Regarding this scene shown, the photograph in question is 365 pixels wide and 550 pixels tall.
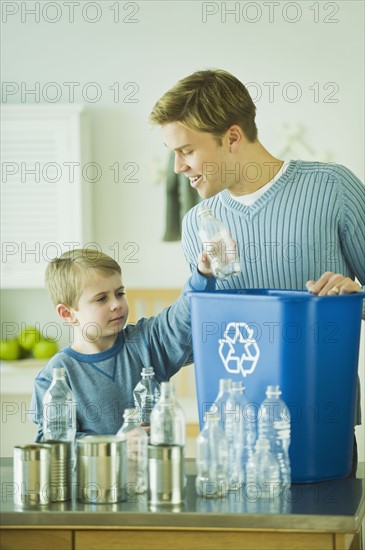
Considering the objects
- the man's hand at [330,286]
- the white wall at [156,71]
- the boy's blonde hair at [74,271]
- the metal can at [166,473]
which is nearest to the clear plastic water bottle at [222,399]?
the metal can at [166,473]

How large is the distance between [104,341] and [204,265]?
0.94 ft

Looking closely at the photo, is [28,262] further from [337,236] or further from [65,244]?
[337,236]

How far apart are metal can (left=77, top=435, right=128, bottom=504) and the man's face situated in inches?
25.0

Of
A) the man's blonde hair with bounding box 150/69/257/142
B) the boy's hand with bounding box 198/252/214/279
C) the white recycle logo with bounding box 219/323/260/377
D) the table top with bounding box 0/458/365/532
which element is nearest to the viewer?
the table top with bounding box 0/458/365/532

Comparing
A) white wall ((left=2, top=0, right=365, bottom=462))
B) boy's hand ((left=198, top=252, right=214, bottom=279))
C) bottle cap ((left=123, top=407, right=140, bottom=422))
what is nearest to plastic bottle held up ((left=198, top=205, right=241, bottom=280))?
boy's hand ((left=198, top=252, right=214, bottom=279))

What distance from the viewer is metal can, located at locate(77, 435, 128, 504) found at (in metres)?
1.60

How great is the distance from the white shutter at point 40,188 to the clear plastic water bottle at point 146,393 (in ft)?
8.35

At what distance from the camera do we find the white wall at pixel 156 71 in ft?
14.3

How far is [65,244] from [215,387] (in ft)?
8.67

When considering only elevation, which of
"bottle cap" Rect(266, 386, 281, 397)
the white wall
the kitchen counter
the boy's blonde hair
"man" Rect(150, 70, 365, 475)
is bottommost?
the kitchen counter

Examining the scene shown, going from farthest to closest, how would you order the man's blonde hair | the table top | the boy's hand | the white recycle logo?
1. the man's blonde hair
2. the boy's hand
3. the white recycle logo
4. the table top

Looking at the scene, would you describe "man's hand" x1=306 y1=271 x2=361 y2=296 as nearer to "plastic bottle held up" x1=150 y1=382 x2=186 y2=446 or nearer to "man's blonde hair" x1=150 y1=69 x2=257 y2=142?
"plastic bottle held up" x1=150 y1=382 x2=186 y2=446

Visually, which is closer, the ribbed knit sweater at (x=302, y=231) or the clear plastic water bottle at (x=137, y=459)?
the clear plastic water bottle at (x=137, y=459)

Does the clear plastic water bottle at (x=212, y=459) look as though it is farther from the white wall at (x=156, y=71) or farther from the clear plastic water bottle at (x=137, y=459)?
the white wall at (x=156, y=71)
